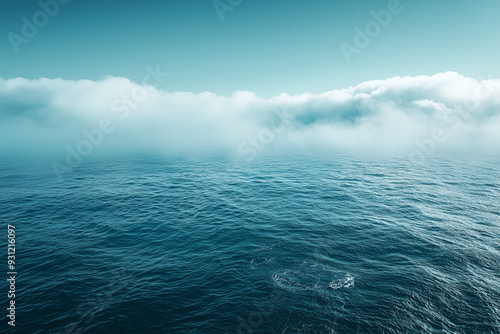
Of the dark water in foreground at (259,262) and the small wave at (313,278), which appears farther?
the small wave at (313,278)

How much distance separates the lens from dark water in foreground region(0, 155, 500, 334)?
2383 centimetres

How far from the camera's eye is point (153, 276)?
31.4m

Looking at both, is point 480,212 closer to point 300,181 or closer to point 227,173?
point 300,181

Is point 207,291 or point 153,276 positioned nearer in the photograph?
point 207,291

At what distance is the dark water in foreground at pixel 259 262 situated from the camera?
78.2 feet

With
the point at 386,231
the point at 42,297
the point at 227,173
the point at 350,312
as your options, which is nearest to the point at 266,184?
the point at 227,173

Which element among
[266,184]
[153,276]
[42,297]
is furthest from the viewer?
[266,184]

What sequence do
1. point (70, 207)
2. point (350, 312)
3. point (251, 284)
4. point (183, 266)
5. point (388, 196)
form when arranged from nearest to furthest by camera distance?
point (350, 312), point (251, 284), point (183, 266), point (70, 207), point (388, 196)

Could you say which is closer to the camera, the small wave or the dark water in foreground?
the dark water in foreground

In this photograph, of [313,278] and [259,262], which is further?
[259,262]

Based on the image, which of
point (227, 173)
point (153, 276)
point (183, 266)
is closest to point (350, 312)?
point (183, 266)

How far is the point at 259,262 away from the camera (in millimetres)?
34125

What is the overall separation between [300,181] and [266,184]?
1475cm

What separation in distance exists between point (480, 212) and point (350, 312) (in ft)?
168
